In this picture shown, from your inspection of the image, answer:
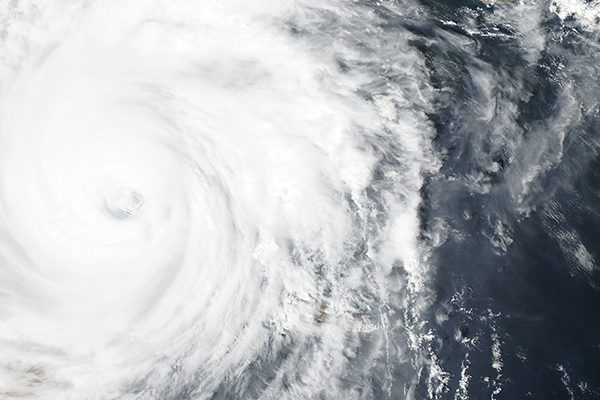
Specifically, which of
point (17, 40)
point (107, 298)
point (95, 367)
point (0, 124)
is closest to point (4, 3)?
point (17, 40)

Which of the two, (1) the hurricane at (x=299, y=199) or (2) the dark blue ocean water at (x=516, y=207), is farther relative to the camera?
(1) the hurricane at (x=299, y=199)

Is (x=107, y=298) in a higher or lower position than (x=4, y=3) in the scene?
lower

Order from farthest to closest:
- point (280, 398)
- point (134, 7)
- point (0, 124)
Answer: point (134, 7) → point (0, 124) → point (280, 398)

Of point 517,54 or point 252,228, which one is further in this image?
point 517,54

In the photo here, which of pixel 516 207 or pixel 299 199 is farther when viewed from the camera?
pixel 299 199

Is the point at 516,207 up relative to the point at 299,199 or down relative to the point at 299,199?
up

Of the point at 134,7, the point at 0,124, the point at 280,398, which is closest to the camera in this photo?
the point at 280,398

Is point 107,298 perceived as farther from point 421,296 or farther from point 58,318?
point 421,296

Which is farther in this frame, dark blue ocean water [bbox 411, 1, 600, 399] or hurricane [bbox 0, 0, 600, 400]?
hurricane [bbox 0, 0, 600, 400]
